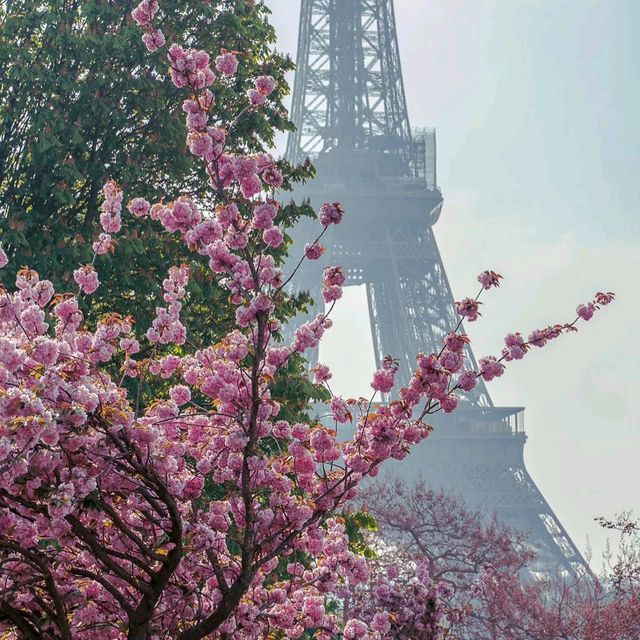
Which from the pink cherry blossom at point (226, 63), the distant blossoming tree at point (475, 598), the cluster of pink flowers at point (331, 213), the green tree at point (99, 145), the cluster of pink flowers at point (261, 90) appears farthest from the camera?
the green tree at point (99, 145)

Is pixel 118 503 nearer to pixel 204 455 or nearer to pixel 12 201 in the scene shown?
pixel 204 455

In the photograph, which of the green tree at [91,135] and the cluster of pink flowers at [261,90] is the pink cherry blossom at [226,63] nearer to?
the cluster of pink flowers at [261,90]

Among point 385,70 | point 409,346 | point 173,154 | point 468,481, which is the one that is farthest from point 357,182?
point 173,154

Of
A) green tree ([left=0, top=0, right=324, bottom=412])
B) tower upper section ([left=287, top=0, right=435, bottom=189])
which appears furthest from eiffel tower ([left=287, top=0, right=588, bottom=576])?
green tree ([left=0, top=0, right=324, bottom=412])

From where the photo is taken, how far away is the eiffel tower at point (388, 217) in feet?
182

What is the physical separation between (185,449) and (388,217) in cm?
5223

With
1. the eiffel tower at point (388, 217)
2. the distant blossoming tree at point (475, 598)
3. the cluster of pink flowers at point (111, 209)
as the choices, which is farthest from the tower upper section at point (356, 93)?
the cluster of pink flowers at point (111, 209)

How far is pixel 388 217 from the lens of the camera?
59625 millimetres

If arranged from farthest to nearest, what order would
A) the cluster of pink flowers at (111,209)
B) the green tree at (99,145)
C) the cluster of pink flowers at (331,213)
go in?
the green tree at (99,145), the cluster of pink flowers at (111,209), the cluster of pink flowers at (331,213)

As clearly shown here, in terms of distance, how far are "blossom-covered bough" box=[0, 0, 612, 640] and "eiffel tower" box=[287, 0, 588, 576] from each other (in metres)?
45.9

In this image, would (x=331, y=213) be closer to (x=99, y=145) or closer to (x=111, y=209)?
(x=111, y=209)

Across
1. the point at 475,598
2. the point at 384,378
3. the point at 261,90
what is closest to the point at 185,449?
the point at 384,378

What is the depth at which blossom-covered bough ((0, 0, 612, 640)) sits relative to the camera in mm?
6801

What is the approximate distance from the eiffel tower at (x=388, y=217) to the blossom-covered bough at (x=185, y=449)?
45873 millimetres
